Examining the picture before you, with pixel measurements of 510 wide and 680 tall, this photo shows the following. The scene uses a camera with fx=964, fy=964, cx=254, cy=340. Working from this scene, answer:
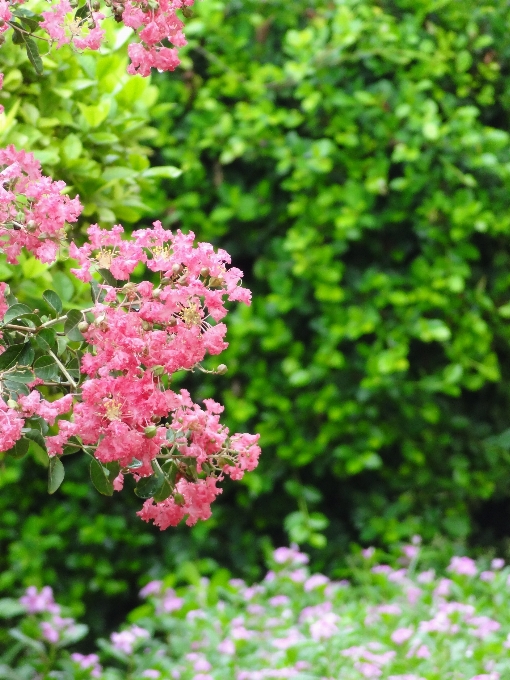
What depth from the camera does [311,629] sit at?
8.43 ft

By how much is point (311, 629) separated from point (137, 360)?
1.50m

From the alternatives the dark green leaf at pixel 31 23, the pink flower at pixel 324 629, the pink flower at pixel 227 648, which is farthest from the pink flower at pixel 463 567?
the dark green leaf at pixel 31 23

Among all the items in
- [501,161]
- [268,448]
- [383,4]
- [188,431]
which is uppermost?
[383,4]

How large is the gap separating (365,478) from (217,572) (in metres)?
0.70

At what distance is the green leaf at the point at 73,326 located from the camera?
1.39m

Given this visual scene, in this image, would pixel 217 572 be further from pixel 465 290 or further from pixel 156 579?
pixel 465 290

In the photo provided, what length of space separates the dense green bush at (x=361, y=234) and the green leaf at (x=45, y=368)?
2.03 m

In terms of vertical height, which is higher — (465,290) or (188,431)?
(465,290)

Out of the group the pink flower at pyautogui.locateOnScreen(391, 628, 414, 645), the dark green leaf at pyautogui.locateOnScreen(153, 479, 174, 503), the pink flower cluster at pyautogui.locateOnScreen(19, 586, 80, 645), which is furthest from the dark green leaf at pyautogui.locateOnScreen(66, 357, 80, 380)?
the pink flower cluster at pyautogui.locateOnScreen(19, 586, 80, 645)

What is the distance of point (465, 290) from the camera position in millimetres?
3488

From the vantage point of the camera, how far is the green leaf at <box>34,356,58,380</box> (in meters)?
1.40

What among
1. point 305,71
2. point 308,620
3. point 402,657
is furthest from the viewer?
point 305,71

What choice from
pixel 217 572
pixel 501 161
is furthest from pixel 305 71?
pixel 217 572

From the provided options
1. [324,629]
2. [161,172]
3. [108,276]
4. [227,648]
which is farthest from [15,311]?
[227,648]
